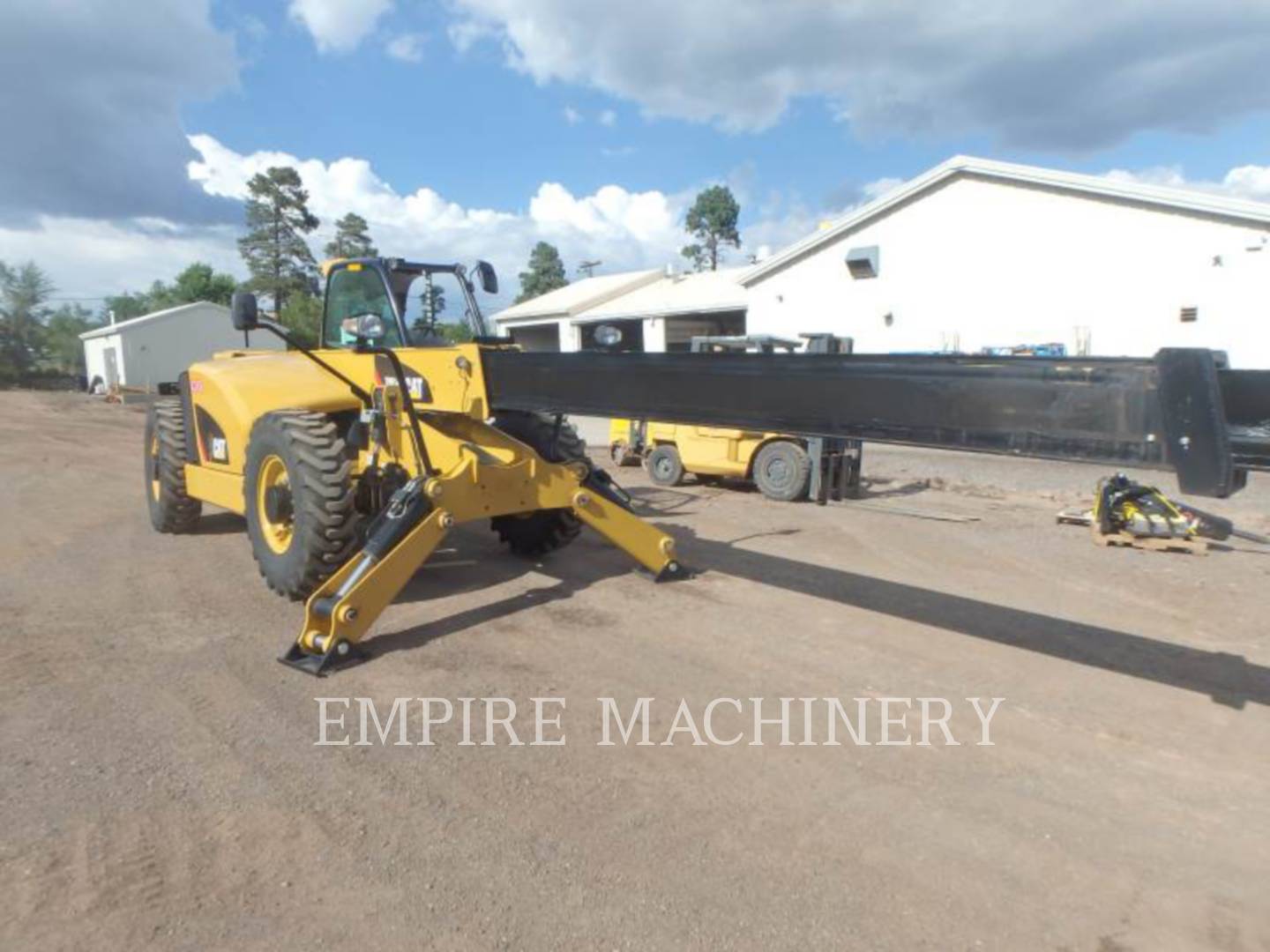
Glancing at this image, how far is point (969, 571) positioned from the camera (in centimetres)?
717

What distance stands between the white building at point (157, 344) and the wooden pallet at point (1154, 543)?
4220cm

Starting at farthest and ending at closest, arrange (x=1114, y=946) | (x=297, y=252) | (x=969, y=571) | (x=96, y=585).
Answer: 1. (x=297, y=252)
2. (x=969, y=571)
3. (x=96, y=585)
4. (x=1114, y=946)

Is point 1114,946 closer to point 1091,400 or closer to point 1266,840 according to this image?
point 1266,840

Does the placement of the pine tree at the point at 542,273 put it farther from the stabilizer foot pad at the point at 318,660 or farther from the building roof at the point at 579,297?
Answer: the stabilizer foot pad at the point at 318,660

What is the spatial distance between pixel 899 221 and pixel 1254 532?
12.1 m

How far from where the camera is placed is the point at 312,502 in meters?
5.51

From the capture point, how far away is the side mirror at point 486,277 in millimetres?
6965

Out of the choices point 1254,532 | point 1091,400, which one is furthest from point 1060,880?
point 1254,532

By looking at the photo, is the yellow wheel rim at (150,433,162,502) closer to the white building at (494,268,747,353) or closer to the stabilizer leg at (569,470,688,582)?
the stabilizer leg at (569,470,688,582)

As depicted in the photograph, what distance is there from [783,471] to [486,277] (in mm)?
5171

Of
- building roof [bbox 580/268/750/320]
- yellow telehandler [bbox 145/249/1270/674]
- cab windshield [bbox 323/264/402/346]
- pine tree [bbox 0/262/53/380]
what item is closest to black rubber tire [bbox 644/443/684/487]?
yellow telehandler [bbox 145/249/1270/674]

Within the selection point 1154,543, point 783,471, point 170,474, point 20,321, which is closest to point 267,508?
point 170,474

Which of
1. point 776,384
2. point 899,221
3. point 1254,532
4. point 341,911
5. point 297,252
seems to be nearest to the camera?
point 341,911

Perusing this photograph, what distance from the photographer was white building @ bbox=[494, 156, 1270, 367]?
14.9 meters
